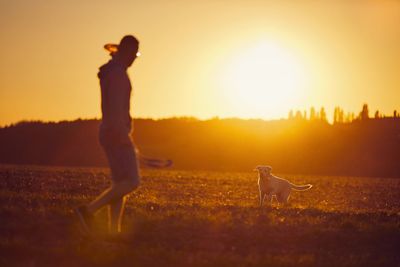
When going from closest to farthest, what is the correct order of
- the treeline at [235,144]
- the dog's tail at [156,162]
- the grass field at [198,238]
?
the grass field at [198,238] < the dog's tail at [156,162] < the treeline at [235,144]

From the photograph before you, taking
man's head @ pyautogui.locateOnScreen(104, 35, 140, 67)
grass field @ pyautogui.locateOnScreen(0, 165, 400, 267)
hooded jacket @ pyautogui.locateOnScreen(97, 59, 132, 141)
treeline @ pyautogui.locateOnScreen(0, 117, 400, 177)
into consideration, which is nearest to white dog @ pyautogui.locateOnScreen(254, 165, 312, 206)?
grass field @ pyautogui.locateOnScreen(0, 165, 400, 267)

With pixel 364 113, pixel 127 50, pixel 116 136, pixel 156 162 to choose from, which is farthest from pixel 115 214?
pixel 364 113

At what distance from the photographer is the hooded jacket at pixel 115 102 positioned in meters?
8.68

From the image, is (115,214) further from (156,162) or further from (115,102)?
(115,102)

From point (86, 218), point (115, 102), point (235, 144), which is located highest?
point (115, 102)

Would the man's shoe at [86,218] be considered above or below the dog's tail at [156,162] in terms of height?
below

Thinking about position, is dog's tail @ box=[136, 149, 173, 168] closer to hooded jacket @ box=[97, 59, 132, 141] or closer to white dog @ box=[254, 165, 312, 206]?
hooded jacket @ box=[97, 59, 132, 141]

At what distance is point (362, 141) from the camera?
351 ft

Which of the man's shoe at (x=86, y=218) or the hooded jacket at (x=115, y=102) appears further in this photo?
the man's shoe at (x=86, y=218)

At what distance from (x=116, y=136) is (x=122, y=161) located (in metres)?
0.36

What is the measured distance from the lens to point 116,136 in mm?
8680

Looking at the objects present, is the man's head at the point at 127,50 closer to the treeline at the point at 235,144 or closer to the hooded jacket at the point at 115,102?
the hooded jacket at the point at 115,102

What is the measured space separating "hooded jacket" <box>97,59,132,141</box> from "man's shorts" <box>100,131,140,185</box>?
0.17 m

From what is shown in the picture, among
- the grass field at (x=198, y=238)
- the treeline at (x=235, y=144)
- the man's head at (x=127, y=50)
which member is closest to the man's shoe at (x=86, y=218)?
the grass field at (x=198, y=238)
